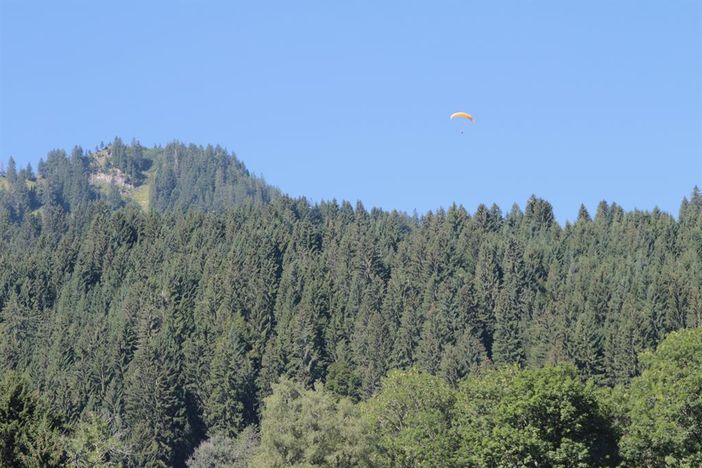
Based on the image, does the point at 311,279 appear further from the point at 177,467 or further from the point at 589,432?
the point at 589,432

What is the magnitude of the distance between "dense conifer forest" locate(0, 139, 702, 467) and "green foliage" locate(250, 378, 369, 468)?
0.46 ft

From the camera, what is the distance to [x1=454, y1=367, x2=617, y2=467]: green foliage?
236 ft

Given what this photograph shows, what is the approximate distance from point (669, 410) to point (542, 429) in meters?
7.85

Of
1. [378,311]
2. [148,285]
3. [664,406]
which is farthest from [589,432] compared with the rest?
[148,285]

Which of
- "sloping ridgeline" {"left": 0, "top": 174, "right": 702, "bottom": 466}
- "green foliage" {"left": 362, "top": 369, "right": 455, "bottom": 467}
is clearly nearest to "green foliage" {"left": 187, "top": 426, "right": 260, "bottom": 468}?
"sloping ridgeline" {"left": 0, "top": 174, "right": 702, "bottom": 466}

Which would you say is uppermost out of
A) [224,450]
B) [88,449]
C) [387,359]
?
[387,359]

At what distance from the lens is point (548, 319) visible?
151 metres

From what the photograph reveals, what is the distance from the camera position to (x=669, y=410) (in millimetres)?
69875

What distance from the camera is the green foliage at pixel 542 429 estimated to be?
236 ft

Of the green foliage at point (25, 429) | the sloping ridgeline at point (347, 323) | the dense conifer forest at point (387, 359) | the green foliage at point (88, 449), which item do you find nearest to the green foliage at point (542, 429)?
the dense conifer forest at point (387, 359)

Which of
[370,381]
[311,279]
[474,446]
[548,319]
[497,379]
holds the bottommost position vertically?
[474,446]

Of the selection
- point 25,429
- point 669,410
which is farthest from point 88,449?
point 669,410

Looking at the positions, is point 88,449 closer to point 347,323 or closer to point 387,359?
point 387,359

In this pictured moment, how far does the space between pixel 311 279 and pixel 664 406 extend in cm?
11596
